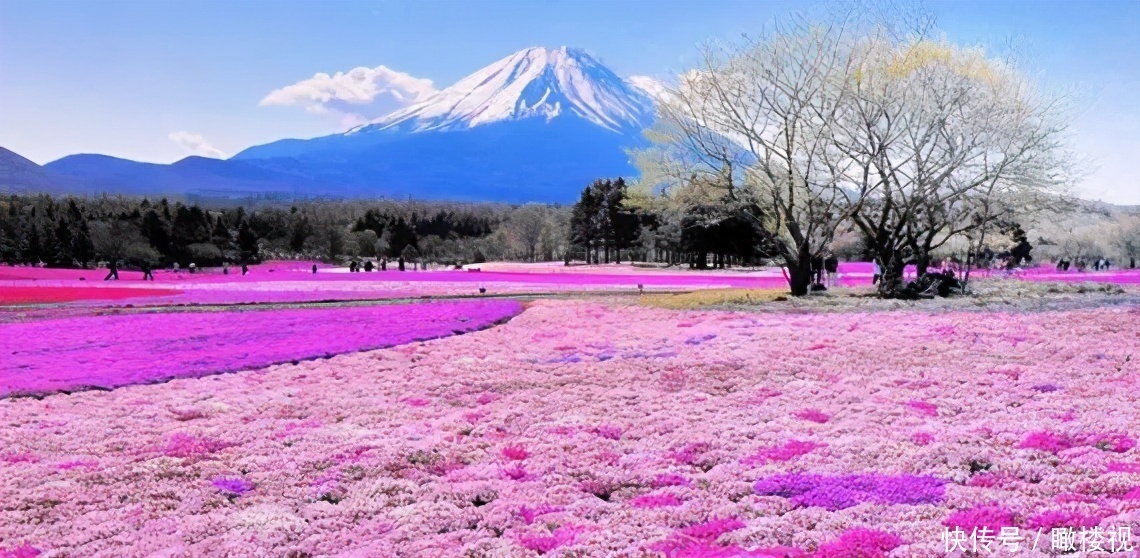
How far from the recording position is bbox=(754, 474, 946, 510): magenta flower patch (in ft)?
24.8

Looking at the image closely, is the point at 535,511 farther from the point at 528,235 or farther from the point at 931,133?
the point at 528,235

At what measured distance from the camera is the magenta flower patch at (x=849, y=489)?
7.56 m

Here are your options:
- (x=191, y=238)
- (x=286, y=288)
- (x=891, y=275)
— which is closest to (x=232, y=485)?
(x=891, y=275)

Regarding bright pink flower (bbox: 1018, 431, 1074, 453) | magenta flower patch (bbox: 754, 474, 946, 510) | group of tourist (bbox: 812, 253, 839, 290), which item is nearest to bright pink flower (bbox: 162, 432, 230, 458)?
magenta flower patch (bbox: 754, 474, 946, 510)

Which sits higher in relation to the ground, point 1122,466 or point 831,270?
point 831,270

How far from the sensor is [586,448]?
10.2 meters

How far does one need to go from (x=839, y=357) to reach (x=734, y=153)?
18989mm

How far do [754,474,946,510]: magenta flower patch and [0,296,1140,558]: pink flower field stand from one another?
3 cm

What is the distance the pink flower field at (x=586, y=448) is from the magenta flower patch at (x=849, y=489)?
0.03 m

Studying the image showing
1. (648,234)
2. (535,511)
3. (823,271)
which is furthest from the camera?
(648,234)

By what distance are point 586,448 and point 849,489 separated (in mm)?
3430

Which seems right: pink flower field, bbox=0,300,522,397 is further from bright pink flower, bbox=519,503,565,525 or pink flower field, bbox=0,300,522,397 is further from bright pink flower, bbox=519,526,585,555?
bright pink flower, bbox=519,526,585,555

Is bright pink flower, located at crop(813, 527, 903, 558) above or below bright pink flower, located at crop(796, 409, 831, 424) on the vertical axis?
above

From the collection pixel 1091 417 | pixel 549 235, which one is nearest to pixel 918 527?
pixel 1091 417
